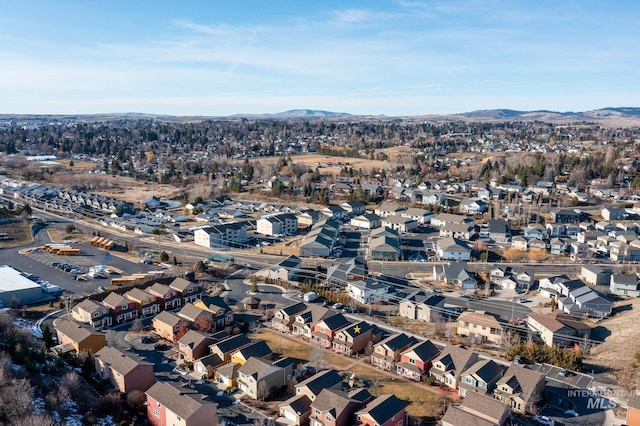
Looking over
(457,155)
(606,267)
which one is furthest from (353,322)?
(457,155)

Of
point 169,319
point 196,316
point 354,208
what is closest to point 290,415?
point 196,316

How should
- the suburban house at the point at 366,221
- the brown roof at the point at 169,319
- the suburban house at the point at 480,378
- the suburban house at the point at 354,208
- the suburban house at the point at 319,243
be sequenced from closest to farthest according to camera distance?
the suburban house at the point at 480,378 → the brown roof at the point at 169,319 → the suburban house at the point at 319,243 → the suburban house at the point at 366,221 → the suburban house at the point at 354,208

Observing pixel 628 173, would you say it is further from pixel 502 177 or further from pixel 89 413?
pixel 89 413

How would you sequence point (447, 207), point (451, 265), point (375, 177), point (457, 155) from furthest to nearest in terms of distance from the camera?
point (457, 155) → point (375, 177) → point (447, 207) → point (451, 265)

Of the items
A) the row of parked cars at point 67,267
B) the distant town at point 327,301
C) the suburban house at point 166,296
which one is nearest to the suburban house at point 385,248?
the distant town at point 327,301

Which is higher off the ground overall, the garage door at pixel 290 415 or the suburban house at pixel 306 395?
the suburban house at pixel 306 395

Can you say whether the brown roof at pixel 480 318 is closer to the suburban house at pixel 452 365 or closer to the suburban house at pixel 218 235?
the suburban house at pixel 452 365
